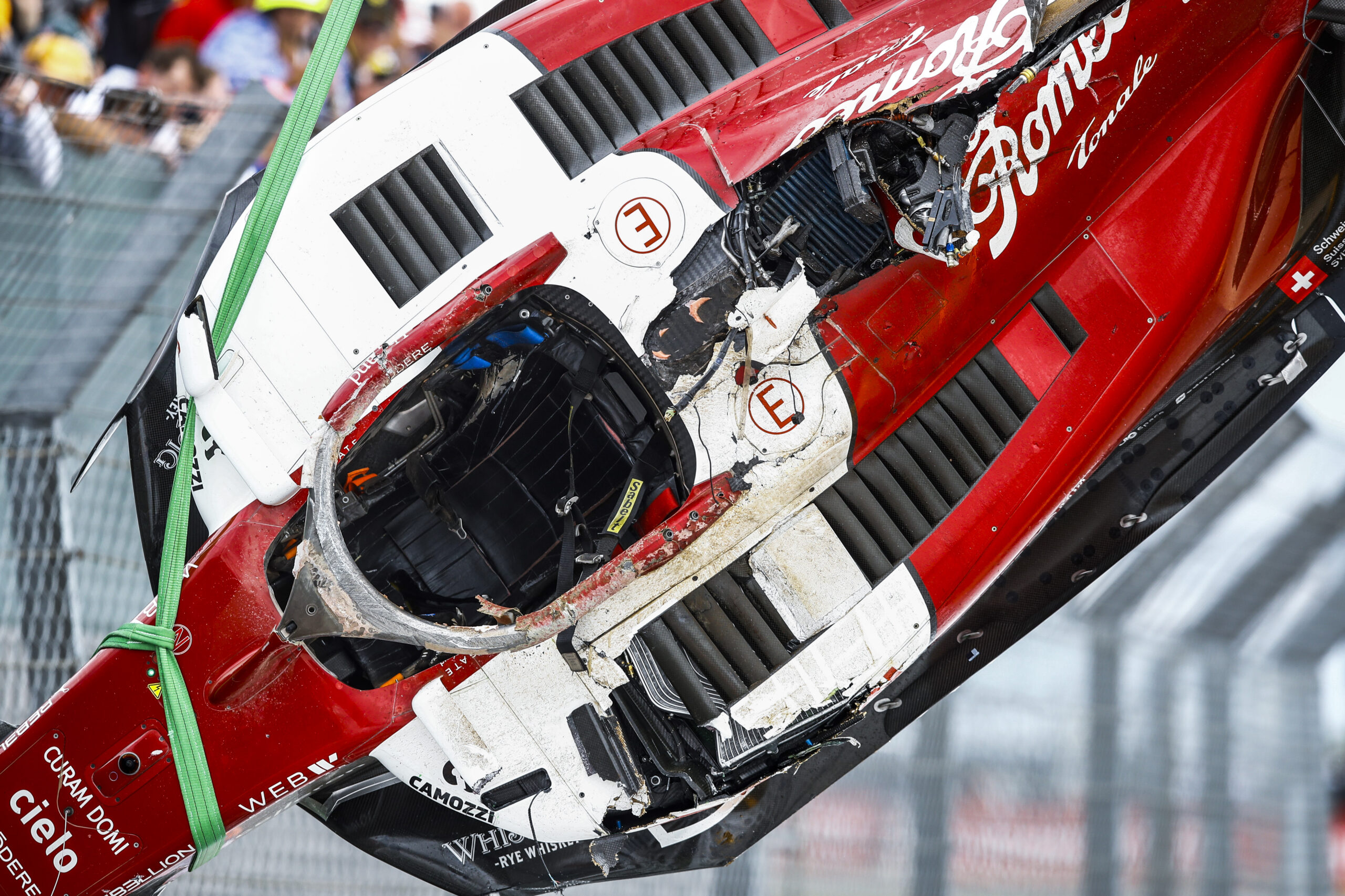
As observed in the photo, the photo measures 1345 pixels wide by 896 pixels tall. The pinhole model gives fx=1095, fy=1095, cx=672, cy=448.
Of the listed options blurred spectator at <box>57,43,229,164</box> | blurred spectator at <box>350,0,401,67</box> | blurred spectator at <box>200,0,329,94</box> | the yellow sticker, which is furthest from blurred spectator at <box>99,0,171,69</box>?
the yellow sticker

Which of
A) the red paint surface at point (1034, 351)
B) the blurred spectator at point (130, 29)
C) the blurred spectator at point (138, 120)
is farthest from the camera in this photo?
the blurred spectator at point (130, 29)

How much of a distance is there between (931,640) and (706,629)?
831mm

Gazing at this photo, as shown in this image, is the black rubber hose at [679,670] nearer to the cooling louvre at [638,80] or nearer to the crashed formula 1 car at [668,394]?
the crashed formula 1 car at [668,394]

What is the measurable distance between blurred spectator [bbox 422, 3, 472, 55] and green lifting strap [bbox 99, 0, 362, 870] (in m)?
3.18

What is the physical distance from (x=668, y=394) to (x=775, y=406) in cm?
38

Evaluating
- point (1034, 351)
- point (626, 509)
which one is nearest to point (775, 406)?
point (626, 509)

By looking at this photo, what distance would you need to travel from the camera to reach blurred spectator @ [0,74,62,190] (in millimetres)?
4520

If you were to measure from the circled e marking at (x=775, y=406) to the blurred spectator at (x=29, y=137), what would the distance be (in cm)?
318

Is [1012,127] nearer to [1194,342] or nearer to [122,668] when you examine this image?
[1194,342]

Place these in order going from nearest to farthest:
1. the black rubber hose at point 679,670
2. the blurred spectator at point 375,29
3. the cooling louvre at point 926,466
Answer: the black rubber hose at point 679,670 → the cooling louvre at point 926,466 → the blurred spectator at point 375,29

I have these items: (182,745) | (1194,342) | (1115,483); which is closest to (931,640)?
(1115,483)

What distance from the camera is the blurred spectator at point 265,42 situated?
609 centimetres

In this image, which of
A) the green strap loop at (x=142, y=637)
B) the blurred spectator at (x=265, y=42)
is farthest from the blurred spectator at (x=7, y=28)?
the green strap loop at (x=142, y=637)

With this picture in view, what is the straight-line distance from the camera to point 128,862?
332 cm
